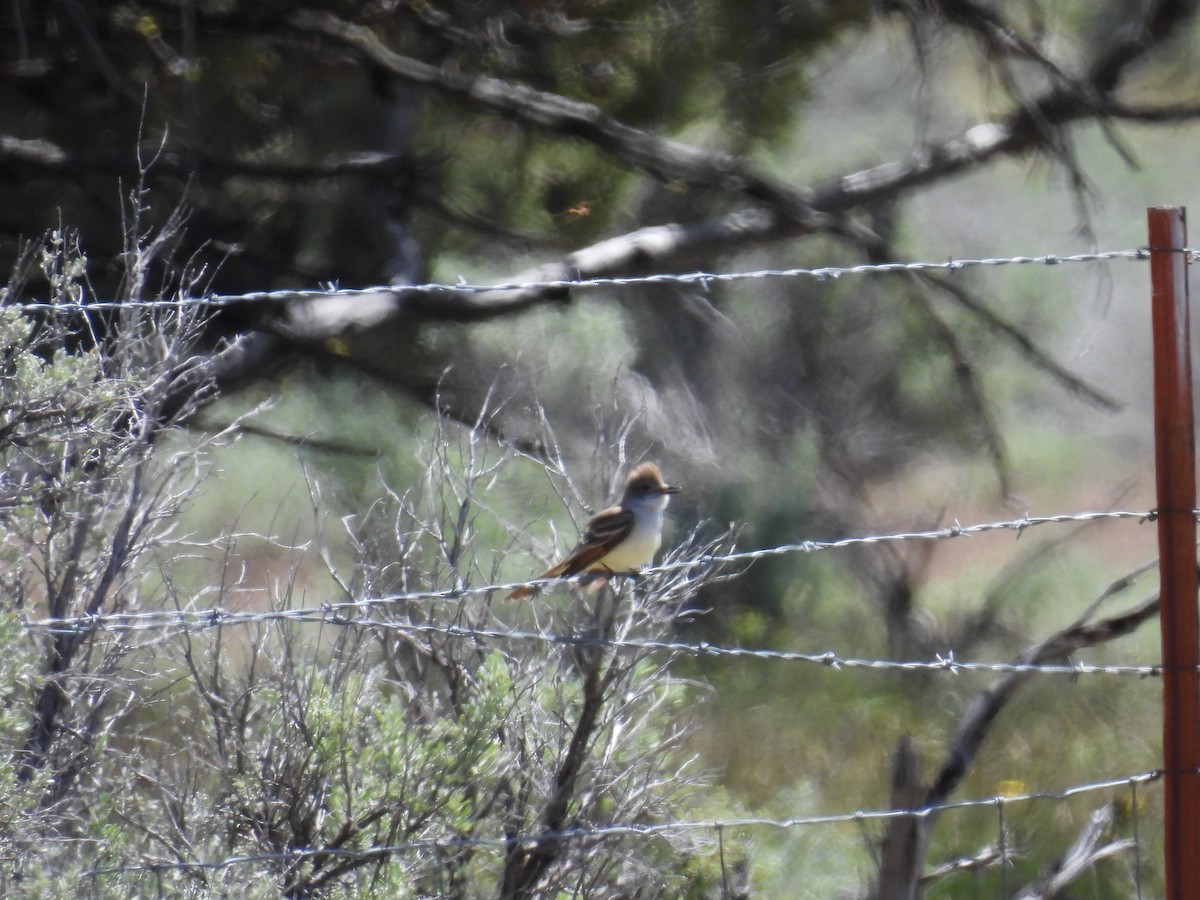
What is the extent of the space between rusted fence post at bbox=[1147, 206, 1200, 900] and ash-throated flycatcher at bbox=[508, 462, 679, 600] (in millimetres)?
1404

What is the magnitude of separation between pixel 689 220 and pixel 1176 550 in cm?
351

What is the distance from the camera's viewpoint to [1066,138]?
538cm

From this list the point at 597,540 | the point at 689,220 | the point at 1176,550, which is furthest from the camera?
the point at 689,220

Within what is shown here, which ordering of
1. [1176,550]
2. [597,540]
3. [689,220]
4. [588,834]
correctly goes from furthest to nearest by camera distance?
[689,220]
[597,540]
[588,834]
[1176,550]

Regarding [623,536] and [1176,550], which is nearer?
[1176,550]

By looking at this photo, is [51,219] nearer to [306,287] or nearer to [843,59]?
[306,287]

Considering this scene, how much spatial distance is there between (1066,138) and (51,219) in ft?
11.8

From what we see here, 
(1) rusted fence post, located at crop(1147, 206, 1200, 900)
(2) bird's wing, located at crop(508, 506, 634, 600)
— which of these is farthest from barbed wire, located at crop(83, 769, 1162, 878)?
(2) bird's wing, located at crop(508, 506, 634, 600)

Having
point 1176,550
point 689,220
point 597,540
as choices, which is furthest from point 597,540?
point 689,220

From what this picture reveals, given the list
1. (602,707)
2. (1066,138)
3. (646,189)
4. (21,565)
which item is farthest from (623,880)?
(1066,138)

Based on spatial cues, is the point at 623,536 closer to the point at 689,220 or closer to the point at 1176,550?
the point at 1176,550

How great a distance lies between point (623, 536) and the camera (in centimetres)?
361

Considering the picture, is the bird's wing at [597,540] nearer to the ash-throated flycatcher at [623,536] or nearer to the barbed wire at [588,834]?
the ash-throated flycatcher at [623,536]

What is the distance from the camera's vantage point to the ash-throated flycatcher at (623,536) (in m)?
3.59
